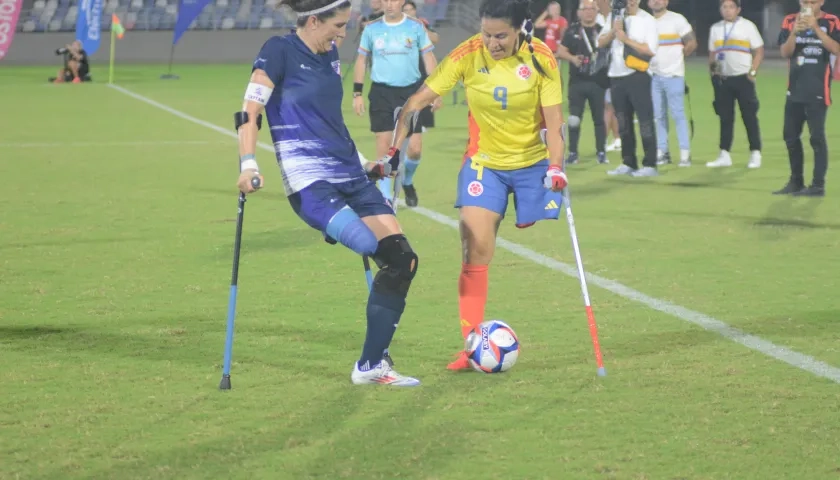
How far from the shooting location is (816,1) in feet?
42.8

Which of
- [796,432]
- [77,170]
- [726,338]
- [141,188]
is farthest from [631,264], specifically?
[77,170]

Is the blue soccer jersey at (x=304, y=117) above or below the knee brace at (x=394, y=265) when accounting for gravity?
above

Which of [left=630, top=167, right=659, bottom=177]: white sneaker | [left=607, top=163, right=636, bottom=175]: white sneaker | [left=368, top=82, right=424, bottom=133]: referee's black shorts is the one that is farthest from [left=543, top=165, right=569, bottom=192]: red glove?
[left=607, top=163, right=636, bottom=175]: white sneaker

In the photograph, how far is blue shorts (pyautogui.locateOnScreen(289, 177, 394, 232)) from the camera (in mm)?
6371

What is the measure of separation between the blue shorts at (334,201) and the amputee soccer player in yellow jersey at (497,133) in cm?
29

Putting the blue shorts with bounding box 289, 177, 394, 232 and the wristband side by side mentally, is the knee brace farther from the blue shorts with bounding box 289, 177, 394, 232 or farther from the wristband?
the wristband

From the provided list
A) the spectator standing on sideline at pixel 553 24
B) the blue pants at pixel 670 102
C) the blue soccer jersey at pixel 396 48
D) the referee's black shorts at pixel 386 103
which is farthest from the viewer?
the spectator standing on sideline at pixel 553 24

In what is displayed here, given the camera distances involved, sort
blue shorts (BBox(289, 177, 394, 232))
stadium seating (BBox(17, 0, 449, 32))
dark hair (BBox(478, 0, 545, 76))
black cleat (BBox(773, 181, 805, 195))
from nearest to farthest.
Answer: blue shorts (BBox(289, 177, 394, 232)), dark hair (BBox(478, 0, 545, 76)), black cleat (BBox(773, 181, 805, 195)), stadium seating (BBox(17, 0, 449, 32))

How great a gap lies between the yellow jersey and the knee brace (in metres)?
0.97

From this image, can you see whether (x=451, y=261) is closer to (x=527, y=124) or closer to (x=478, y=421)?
(x=527, y=124)

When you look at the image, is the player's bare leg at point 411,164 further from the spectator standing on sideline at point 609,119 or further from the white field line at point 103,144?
the white field line at point 103,144

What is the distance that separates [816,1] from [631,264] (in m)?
4.78

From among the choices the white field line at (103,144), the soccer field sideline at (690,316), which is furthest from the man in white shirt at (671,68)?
the white field line at (103,144)

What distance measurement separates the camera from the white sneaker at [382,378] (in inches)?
252
